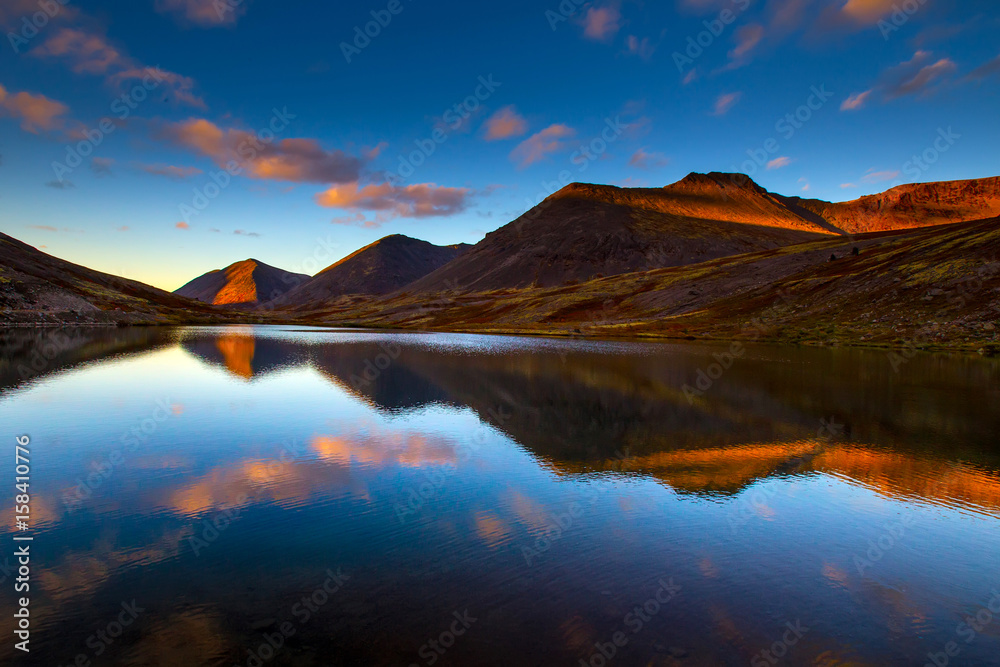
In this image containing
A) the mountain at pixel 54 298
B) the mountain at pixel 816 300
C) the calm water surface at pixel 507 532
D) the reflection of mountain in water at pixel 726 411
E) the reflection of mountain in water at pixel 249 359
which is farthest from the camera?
the mountain at pixel 54 298

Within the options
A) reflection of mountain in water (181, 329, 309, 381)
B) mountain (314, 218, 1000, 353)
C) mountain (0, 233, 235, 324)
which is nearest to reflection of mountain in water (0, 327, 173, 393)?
reflection of mountain in water (181, 329, 309, 381)

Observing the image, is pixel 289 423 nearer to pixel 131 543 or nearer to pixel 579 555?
pixel 131 543

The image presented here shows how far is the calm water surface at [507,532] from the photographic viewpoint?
950 cm

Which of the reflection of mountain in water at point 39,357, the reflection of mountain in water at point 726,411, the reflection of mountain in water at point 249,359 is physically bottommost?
the reflection of mountain in water at point 726,411

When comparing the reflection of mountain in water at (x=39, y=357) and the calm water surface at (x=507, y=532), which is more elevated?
the reflection of mountain in water at (x=39, y=357)

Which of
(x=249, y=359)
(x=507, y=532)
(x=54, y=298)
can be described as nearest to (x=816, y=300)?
(x=249, y=359)

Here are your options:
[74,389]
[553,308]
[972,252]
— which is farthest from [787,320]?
[74,389]

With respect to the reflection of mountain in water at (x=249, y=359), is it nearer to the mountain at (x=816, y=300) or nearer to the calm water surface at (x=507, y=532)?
the calm water surface at (x=507, y=532)

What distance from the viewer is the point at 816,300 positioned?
4272 inches

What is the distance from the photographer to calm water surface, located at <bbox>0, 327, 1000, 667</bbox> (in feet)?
31.2

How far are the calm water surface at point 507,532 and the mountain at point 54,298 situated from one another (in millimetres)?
137322

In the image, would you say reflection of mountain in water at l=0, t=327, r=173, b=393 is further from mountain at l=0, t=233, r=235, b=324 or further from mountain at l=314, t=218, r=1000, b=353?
mountain at l=314, t=218, r=1000, b=353

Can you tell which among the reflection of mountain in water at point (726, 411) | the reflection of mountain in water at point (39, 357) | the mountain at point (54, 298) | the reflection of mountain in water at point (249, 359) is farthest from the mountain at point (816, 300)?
the mountain at point (54, 298)

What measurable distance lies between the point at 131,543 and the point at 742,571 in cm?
1588
